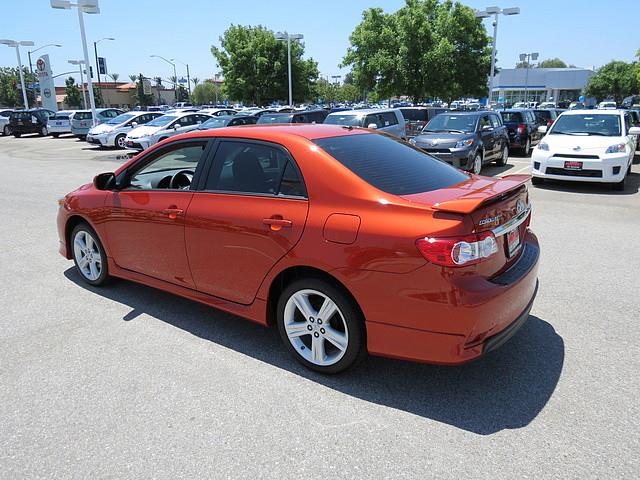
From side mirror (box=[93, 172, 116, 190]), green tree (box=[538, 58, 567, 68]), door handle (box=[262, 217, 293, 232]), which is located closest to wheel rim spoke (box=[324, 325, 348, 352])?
door handle (box=[262, 217, 293, 232])

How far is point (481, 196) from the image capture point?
118 inches

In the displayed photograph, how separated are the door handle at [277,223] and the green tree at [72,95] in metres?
98.8

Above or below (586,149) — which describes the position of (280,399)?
→ below

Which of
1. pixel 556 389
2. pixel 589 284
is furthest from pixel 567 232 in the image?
pixel 556 389

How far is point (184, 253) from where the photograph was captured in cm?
387

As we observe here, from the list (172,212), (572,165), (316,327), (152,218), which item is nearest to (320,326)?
(316,327)

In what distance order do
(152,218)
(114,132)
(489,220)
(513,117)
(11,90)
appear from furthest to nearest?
(11,90) → (114,132) → (513,117) → (152,218) → (489,220)

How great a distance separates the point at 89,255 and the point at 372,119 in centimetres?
1084

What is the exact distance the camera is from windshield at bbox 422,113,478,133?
42.8 feet

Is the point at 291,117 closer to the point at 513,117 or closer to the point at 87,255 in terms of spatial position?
the point at 513,117

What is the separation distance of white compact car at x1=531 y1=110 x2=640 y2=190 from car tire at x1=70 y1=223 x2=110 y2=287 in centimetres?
882

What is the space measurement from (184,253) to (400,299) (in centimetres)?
186

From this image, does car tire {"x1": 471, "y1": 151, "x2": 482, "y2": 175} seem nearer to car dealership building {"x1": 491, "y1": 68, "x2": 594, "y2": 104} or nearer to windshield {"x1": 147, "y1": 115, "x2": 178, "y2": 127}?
windshield {"x1": 147, "y1": 115, "x2": 178, "y2": 127}

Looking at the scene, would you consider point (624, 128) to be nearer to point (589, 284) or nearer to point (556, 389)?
point (589, 284)
